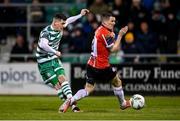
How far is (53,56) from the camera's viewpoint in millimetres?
19438

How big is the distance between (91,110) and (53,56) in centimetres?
179

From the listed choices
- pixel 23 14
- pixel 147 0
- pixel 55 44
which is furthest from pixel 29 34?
pixel 55 44

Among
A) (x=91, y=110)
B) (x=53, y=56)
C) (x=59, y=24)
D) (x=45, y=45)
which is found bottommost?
(x=91, y=110)

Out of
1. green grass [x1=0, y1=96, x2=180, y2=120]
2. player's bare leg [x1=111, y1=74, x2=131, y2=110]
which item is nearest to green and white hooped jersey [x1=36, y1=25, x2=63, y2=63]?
green grass [x1=0, y1=96, x2=180, y2=120]

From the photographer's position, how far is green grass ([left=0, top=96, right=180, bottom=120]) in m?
16.6

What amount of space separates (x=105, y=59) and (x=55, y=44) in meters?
1.56

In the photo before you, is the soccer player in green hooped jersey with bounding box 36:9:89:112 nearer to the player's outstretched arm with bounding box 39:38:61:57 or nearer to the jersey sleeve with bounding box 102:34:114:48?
the player's outstretched arm with bounding box 39:38:61:57

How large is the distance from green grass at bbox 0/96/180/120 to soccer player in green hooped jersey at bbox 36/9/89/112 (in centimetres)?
64

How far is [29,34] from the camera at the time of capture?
94.5 feet

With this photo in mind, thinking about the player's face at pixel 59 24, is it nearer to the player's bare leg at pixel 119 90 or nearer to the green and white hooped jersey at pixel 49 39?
the green and white hooped jersey at pixel 49 39

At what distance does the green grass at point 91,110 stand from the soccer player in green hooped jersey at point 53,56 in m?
0.64

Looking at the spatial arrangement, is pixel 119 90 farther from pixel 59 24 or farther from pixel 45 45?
pixel 59 24

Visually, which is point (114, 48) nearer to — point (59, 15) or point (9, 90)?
point (59, 15)

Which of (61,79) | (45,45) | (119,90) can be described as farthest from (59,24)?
(119,90)
